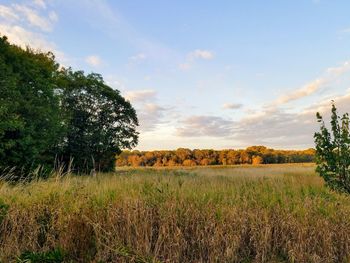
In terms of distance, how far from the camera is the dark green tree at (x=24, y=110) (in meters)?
17.8

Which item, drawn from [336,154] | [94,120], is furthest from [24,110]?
[336,154]

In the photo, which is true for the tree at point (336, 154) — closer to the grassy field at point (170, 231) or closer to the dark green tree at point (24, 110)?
the grassy field at point (170, 231)

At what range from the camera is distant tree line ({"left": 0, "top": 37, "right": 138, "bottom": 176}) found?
19.6m

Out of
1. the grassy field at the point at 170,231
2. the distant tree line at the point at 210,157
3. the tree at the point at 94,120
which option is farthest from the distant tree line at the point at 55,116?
the distant tree line at the point at 210,157

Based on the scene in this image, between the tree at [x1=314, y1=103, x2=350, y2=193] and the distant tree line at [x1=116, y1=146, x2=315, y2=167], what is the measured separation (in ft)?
200

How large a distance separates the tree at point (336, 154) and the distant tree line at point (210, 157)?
200 feet

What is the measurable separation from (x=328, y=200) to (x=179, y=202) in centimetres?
322

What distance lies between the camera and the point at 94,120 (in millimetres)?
35531

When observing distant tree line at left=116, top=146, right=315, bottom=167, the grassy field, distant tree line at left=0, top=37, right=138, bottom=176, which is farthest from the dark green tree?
distant tree line at left=116, top=146, right=315, bottom=167

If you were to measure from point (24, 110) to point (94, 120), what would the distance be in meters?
14.5

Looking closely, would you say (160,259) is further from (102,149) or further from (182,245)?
(102,149)

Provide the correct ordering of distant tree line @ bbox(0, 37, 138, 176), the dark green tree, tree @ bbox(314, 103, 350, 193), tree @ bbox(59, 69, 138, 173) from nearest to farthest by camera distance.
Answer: tree @ bbox(314, 103, 350, 193)
the dark green tree
distant tree line @ bbox(0, 37, 138, 176)
tree @ bbox(59, 69, 138, 173)

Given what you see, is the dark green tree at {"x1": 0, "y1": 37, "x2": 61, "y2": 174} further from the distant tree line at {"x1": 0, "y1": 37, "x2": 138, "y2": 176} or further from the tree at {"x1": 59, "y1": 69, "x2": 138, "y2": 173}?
the tree at {"x1": 59, "y1": 69, "x2": 138, "y2": 173}

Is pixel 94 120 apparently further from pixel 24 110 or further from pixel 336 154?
pixel 336 154
